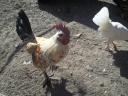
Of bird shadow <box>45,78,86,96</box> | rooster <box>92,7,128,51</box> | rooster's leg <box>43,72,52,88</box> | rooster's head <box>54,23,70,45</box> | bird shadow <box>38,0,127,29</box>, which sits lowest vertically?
bird shadow <box>45,78,86,96</box>

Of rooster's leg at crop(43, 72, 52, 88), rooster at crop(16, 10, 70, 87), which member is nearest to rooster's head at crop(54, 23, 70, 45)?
rooster at crop(16, 10, 70, 87)

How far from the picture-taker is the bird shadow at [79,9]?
19.8 ft

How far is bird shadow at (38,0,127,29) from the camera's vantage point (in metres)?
6.04

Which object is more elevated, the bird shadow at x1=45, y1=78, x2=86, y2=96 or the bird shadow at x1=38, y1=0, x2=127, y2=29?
the bird shadow at x1=38, y1=0, x2=127, y2=29

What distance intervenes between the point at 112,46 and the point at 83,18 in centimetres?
97

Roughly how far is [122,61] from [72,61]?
2.77 feet

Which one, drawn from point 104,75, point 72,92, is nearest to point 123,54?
point 104,75

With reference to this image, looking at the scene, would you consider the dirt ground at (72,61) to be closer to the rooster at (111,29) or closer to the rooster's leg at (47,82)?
the rooster's leg at (47,82)

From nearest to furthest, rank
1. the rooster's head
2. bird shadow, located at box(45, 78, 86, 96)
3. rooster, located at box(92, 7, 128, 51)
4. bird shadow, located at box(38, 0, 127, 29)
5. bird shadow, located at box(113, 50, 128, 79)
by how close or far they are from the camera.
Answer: the rooster's head → bird shadow, located at box(45, 78, 86, 96) → bird shadow, located at box(113, 50, 128, 79) → rooster, located at box(92, 7, 128, 51) → bird shadow, located at box(38, 0, 127, 29)

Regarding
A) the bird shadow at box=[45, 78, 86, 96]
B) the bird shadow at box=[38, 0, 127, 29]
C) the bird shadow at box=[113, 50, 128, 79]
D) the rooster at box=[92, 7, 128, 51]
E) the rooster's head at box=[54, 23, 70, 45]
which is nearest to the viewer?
the rooster's head at box=[54, 23, 70, 45]

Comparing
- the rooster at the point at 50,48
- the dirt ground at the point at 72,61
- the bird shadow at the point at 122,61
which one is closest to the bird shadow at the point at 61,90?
the dirt ground at the point at 72,61

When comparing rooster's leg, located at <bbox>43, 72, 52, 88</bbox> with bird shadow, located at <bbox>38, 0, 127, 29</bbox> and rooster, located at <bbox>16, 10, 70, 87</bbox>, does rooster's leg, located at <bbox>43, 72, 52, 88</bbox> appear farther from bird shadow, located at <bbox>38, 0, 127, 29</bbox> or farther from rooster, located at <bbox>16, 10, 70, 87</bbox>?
bird shadow, located at <bbox>38, 0, 127, 29</bbox>

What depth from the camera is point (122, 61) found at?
16.8 feet

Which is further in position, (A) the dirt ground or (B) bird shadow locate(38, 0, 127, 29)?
(B) bird shadow locate(38, 0, 127, 29)
